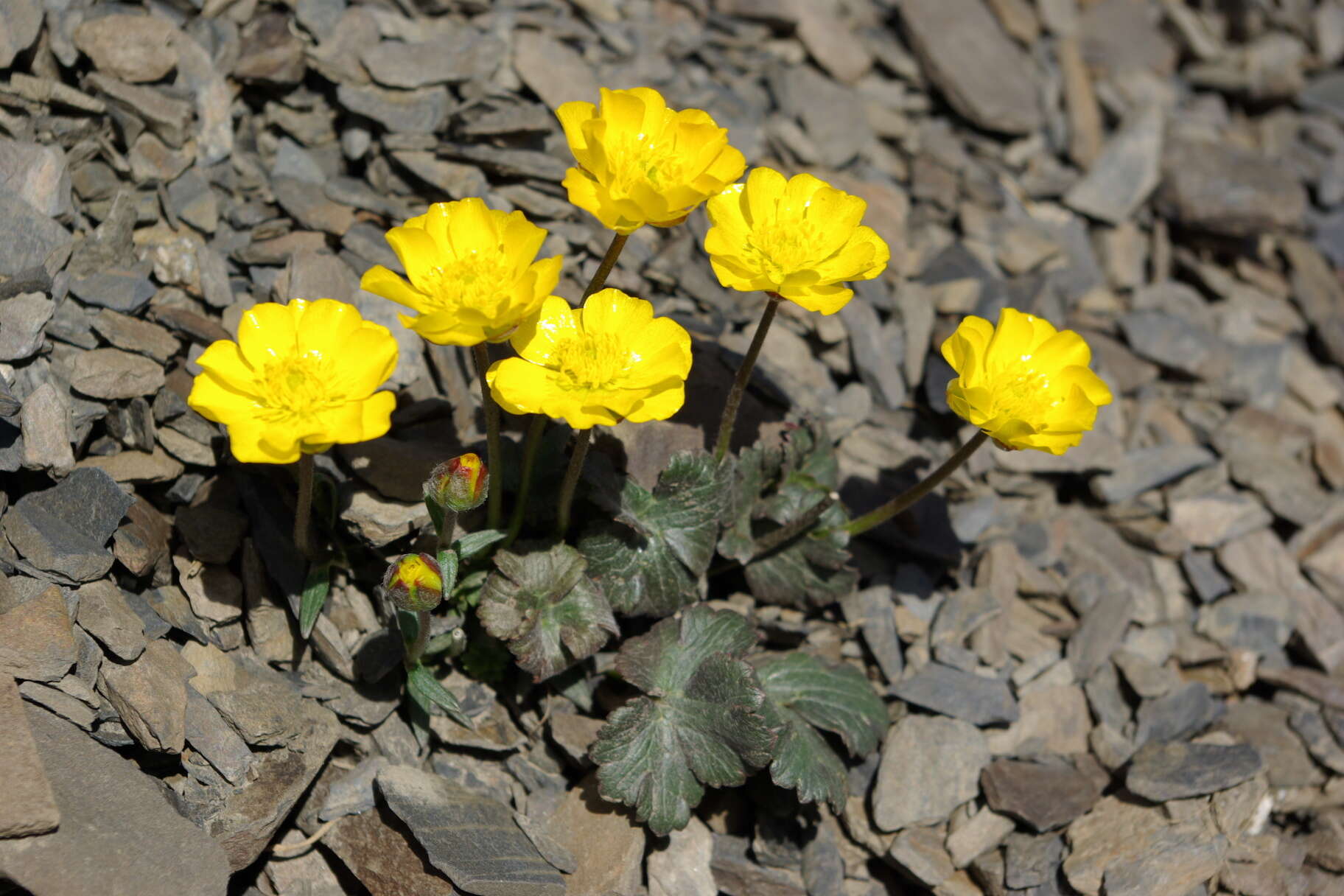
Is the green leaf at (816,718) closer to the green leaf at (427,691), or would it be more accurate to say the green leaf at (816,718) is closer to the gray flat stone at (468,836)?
the gray flat stone at (468,836)

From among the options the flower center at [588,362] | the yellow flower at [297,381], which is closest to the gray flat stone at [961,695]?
the flower center at [588,362]

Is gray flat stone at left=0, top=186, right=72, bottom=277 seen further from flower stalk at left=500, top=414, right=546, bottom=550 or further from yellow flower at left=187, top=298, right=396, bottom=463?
flower stalk at left=500, top=414, right=546, bottom=550

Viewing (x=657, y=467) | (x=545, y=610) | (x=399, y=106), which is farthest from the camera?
(x=399, y=106)

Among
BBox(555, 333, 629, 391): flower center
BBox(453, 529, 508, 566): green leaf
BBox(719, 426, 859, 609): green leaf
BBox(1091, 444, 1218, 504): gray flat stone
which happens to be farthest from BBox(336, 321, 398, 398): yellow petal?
BBox(1091, 444, 1218, 504): gray flat stone

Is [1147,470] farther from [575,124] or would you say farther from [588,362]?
[575,124]

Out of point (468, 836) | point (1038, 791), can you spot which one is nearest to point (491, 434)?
point (468, 836)

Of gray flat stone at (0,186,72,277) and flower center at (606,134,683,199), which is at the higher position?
flower center at (606,134,683,199)
